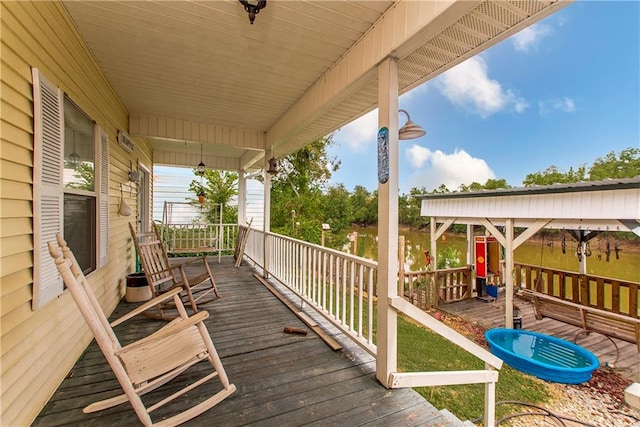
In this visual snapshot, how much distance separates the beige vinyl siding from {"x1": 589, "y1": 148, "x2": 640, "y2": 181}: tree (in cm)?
2281

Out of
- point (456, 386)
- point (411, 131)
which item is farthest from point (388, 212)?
point (456, 386)

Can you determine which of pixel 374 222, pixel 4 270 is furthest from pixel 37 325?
pixel 374 222

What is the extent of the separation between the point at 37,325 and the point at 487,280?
8297 mm

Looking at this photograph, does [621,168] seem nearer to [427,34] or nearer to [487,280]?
[487,280]

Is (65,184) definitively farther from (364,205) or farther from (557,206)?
(364,205)

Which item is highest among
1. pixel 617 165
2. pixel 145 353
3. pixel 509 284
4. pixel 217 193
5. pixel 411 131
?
pixel 617 165

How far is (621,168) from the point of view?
16.6m

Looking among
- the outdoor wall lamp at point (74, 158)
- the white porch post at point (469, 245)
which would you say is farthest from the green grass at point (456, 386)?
the white porch post at point (469, 245)

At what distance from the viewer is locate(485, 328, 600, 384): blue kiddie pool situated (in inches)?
141

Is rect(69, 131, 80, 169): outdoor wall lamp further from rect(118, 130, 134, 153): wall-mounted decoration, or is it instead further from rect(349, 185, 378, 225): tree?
rect(349, 185, 378, 225): tree

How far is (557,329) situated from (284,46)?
21.5 ft

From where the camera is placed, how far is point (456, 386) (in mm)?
3381

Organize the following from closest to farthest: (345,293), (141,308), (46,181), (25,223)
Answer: (25,223) < (46,181) < (141,308) < (345,293)

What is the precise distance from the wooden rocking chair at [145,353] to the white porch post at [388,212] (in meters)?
1.12
